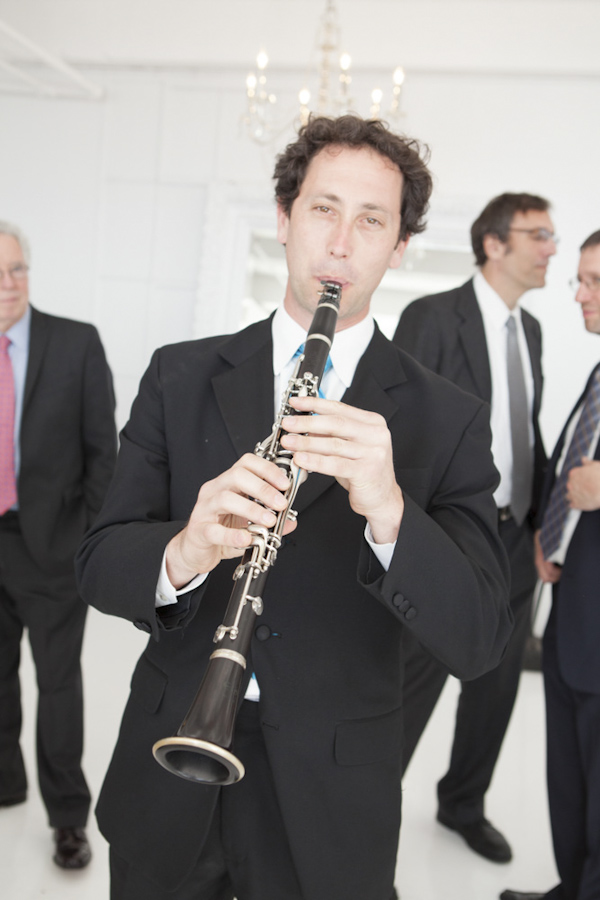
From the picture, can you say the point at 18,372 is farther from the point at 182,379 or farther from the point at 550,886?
the point at 550,886

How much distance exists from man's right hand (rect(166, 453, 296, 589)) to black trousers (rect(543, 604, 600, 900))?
4.41ft

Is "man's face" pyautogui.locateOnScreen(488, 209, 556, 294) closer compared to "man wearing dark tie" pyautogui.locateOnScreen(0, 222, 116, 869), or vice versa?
"man wearing dark tie" pyautogui.locateOnScreen(0, 222, 116, 869)

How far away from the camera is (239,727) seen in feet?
4.54

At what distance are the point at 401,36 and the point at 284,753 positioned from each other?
176 inches

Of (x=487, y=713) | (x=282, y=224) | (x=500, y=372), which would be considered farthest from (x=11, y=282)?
(x=487, y=713)

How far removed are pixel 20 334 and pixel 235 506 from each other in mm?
1879

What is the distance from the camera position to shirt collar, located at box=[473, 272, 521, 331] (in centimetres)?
298

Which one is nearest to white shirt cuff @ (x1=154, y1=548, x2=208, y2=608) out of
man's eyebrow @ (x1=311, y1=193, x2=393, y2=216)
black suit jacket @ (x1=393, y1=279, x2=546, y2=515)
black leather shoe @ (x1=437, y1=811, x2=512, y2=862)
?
man's eyebrow @ (x1=311, y1=193, x2=393, y2=216)

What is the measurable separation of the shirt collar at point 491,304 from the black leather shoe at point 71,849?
2.19 metres

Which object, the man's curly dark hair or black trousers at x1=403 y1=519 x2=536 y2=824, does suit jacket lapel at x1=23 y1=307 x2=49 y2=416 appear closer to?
the man's curly dark hair

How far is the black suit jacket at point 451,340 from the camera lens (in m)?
2.78

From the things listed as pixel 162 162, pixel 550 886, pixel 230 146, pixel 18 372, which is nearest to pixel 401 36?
pixel 230 146

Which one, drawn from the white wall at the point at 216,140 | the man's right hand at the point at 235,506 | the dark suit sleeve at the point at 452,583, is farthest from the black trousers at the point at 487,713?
the white wall at the point at 216,140

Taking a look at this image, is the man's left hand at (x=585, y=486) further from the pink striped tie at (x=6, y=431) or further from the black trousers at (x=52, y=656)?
the pink striped tie at (x=6, y=431)
